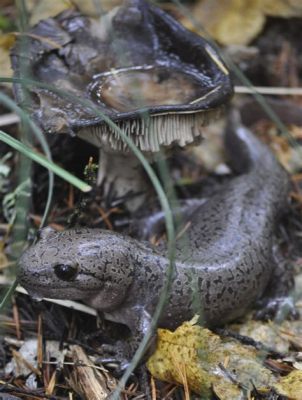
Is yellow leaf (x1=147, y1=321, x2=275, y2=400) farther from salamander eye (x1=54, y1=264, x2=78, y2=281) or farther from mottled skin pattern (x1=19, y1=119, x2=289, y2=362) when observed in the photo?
salamander eye (x1=54, y1=264, x2=78, y2=281)

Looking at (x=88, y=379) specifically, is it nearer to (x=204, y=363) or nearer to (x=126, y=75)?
(x=204, y=363)

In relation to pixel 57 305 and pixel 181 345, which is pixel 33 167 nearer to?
pixel 57 305

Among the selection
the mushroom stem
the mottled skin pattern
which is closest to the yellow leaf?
the mottled skin pattern

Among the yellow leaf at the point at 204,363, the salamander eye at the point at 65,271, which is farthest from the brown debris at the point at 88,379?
the salamander eye at the point at 65,271

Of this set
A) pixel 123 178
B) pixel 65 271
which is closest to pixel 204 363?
pixel 65 271

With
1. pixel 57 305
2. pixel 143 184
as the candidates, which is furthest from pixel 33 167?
pixel 57 305

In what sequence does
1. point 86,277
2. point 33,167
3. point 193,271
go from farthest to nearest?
point 33,167 < point 193,271 < point 86,277
